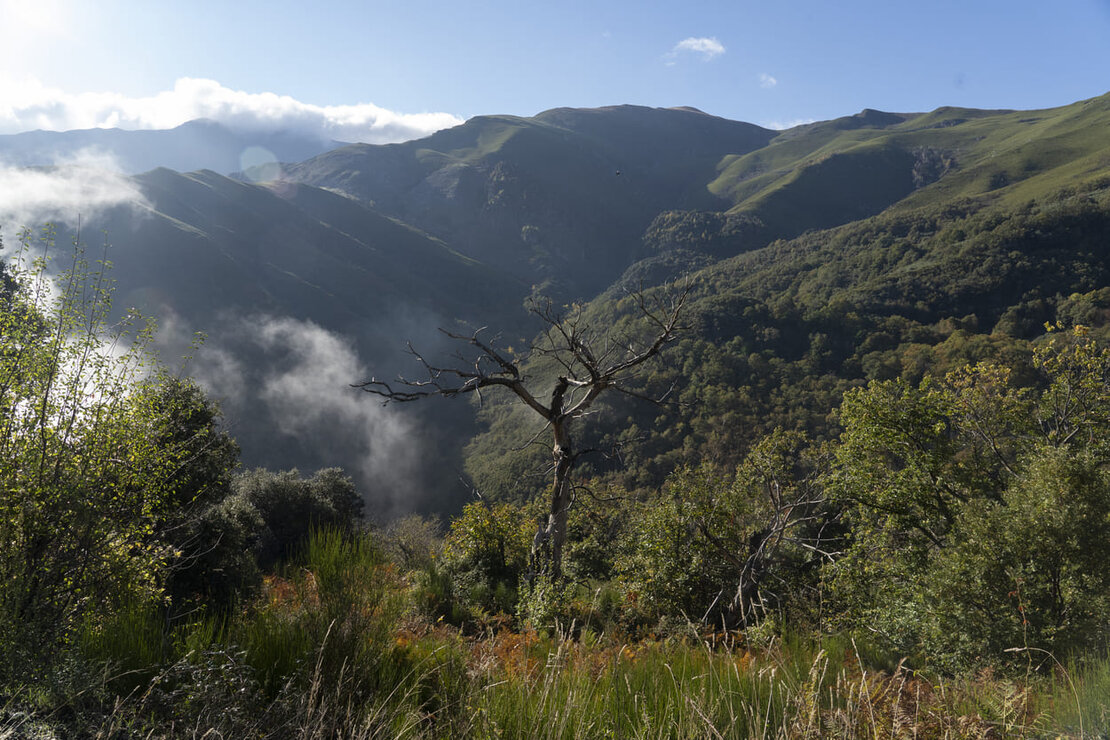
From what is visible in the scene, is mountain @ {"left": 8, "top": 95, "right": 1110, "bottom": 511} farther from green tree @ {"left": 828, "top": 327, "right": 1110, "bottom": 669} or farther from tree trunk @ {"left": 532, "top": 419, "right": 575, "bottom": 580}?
tree trunk @ {"left": 532, "top": 419, "right": 575, "bottom": 580}

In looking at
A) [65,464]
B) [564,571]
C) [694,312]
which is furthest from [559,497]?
[694,312]

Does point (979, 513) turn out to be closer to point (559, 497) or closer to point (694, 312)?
point (559, 497)

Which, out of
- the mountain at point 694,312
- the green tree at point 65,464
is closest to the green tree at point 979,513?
the green tree at point 65,464

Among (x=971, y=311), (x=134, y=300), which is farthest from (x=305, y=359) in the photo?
(x=971, y=311)

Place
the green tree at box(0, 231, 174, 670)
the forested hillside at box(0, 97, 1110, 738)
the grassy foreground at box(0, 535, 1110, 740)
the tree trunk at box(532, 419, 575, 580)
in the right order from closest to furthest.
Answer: the grassy foreground at box(0, 535, 1110, 740)
the forested hillside at box(0, 97, 1110, 738)
the green tree at box(0, 231, 174, 670)
the tree trunk at box(532, 419, 575, 580)

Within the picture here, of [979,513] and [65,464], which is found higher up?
[65,464]

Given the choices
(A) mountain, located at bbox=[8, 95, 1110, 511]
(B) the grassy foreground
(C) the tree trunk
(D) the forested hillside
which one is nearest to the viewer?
(B) the grassy foreground

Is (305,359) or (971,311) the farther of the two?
(305,359)

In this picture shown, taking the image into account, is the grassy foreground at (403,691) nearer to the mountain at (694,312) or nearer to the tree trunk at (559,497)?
the tree trunk at (559,497)

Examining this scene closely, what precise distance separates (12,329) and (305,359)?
5888 inches

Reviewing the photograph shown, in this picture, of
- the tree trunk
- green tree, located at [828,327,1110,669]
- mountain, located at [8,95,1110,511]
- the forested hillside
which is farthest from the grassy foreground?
mountain, located at [8,95,1110,511]

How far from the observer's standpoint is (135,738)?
7.45ft

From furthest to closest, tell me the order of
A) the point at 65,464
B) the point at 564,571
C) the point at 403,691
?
1. the point at 564,571
2. the point at 65,464
3. the point at 403,691

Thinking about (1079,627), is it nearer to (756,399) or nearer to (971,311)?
(756,399)
